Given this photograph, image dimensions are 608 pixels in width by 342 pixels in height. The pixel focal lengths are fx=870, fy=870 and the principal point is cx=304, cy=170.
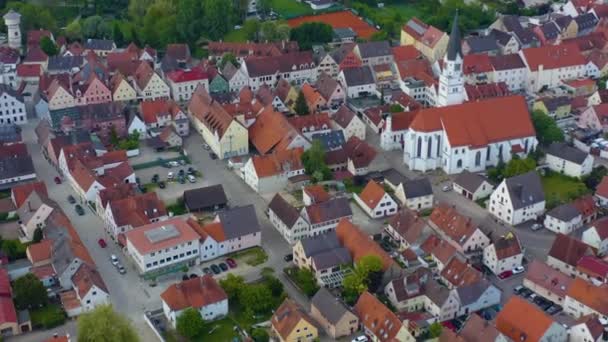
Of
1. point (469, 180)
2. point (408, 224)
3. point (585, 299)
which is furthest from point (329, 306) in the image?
point (469, 180)

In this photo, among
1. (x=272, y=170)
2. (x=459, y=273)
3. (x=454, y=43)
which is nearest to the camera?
(x=459, y=273)

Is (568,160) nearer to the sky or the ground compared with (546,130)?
nearer to the ground

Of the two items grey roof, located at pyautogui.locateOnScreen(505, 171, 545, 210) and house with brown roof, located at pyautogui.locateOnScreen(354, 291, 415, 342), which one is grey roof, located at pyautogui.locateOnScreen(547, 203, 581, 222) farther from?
house with brown roof, located at pyautogui.locateOnScreen(354, 291, 415, 342)

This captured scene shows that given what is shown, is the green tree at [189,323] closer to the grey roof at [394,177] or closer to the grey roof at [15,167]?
the grey roof at [394,177]

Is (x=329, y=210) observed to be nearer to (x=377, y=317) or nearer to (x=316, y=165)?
(x=316, y=165)

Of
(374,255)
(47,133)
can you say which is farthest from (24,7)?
(374,255)

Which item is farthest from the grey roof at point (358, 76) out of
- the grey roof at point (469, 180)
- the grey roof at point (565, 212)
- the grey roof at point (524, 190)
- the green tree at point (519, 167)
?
the grey roof at point (565, 212)
